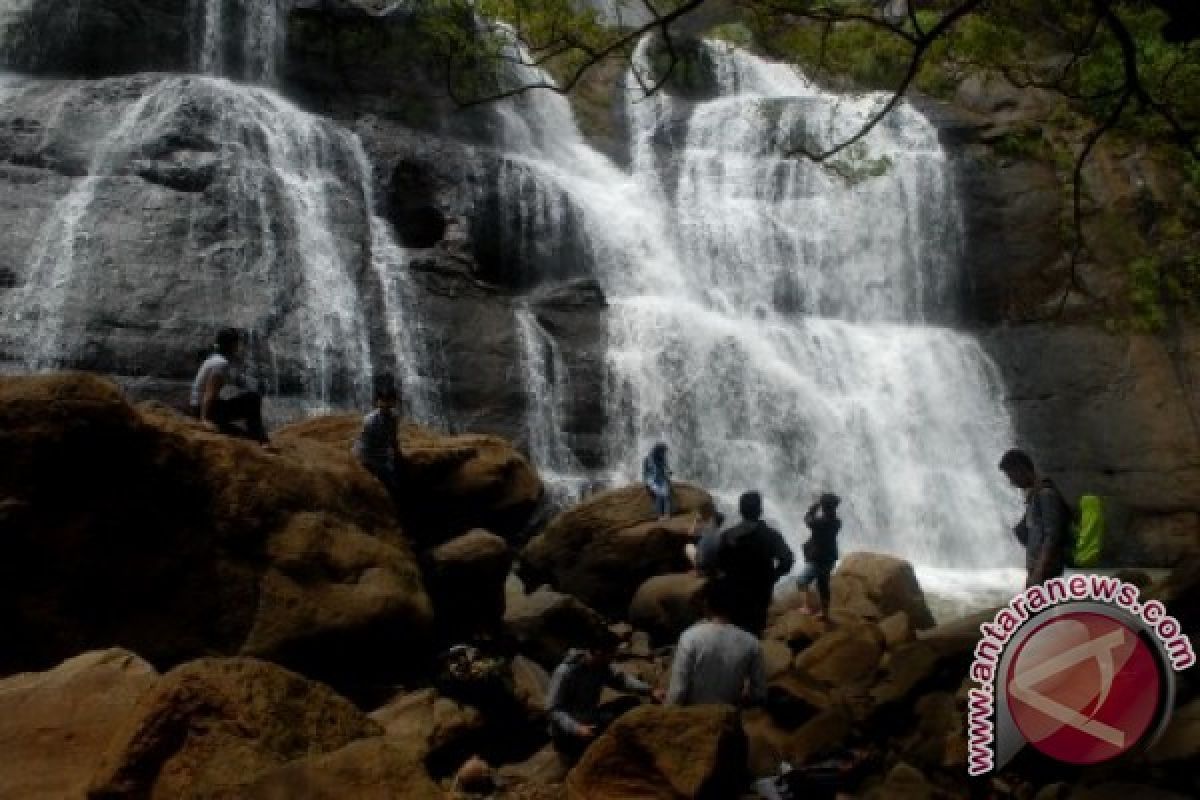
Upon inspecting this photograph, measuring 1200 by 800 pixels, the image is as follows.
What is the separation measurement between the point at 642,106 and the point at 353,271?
13.5 metres

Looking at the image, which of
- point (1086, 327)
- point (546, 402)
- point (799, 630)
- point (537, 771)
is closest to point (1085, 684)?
point (537, 771)

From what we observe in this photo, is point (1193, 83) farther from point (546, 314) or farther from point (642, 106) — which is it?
point (642, 106)

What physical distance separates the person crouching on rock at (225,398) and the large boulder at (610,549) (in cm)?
448

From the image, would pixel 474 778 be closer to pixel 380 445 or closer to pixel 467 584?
pixel 467 584

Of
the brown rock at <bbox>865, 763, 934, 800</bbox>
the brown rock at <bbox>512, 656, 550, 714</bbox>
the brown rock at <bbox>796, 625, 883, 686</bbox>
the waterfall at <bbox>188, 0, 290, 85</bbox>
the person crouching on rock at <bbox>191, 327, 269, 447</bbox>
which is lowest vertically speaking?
the brown rock at <bbox>512, 656, 550, 714</bbox>

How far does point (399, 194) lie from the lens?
20172 mm

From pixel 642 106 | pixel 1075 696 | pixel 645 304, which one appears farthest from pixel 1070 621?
pixel 642 106

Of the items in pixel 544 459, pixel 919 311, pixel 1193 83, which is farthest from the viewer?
pixel 919 311

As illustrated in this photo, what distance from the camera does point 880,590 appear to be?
11141mm

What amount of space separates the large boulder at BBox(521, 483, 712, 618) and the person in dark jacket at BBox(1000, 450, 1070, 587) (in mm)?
5733

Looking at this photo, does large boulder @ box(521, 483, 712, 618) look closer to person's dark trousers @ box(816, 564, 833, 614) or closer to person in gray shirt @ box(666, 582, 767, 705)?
person's dark trousers @ box(816, 564, 833, 614)

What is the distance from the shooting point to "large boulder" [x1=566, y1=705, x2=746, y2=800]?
171 inches

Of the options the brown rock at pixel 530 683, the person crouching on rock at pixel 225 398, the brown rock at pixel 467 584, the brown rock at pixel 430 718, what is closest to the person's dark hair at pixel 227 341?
the person crouching on rock at pixel 225 398

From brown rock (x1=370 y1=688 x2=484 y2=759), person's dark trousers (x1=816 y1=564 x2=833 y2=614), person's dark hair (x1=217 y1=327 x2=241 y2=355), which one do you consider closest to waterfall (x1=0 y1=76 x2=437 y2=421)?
person's dark hair (x1=217 y1=327 x2=241 y2=355)
